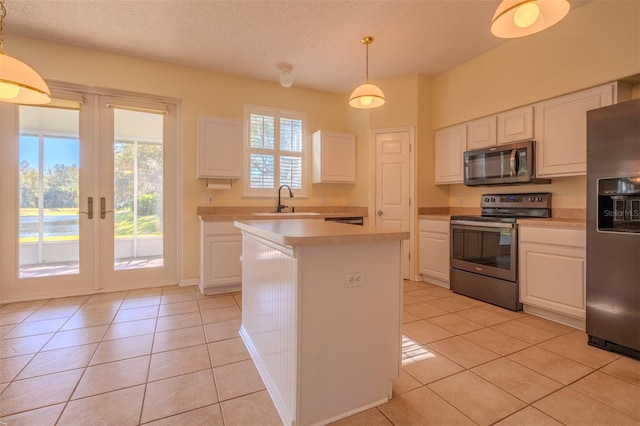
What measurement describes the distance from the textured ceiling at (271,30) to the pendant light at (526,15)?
1.16 metres

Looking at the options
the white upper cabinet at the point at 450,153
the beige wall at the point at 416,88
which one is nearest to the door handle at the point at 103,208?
the beige wall at the point at 416,88

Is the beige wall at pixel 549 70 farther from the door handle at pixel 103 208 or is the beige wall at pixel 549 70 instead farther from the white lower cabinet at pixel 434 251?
the door handle at pixel 103 208

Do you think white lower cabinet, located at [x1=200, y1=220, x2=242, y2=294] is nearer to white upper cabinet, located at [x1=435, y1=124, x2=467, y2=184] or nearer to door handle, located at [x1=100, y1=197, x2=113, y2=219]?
door handle, located at [x1=100, y1=197, x2=113, y2=219]

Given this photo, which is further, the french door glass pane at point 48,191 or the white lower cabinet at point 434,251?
the white lower cabinet at point 434,251

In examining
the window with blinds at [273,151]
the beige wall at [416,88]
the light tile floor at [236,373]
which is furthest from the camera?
the window with blinds at [273,151]

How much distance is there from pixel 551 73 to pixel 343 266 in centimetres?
313

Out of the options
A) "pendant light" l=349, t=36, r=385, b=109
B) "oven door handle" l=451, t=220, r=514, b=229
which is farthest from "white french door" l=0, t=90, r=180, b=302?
"oven door handle" l=451, t=220, r=514, b=229

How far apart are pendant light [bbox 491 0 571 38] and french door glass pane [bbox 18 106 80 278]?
14.0 ft

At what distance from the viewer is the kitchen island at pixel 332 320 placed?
54.9 inches

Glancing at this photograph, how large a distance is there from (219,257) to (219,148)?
137 centimetres

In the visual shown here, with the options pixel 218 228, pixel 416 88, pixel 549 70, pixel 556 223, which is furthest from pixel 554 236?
pixel 218 228

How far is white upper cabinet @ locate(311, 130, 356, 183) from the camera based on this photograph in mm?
4465

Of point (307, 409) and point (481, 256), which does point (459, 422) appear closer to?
point (307, 409)

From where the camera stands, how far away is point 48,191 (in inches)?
133
